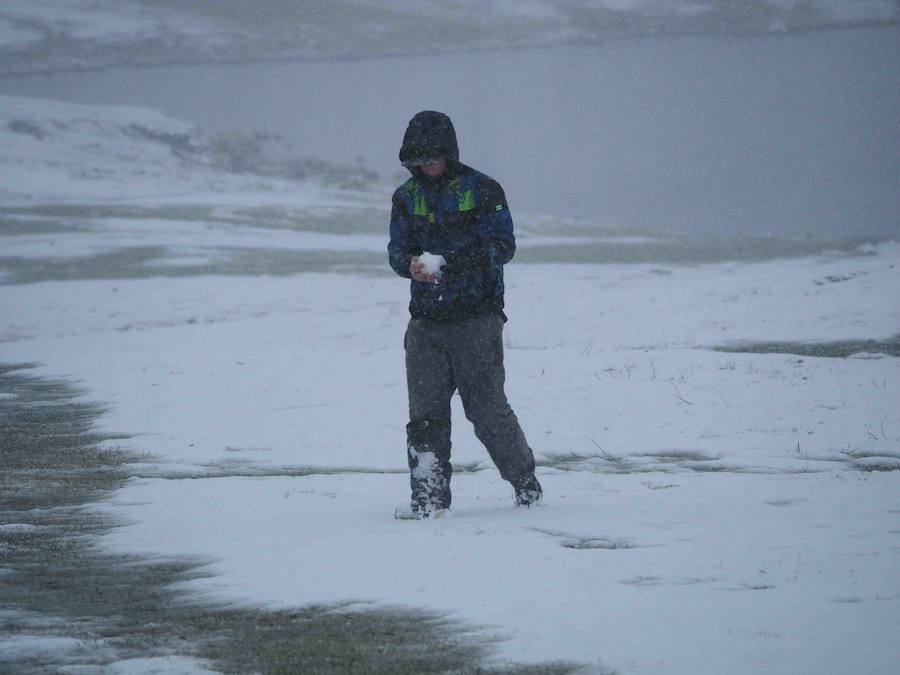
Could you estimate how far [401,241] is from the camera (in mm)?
5770

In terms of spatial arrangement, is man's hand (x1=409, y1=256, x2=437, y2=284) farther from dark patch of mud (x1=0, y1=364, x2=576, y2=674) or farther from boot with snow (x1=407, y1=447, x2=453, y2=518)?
dark patch of mud (x1=0, y1=364, x2=576, y2=674)

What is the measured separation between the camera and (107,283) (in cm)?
2838

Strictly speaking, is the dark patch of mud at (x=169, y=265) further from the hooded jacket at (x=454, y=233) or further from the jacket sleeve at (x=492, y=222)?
the jacket sleeve at (x=492, y=222)

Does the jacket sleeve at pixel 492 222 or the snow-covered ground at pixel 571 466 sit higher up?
the jacket sleeve at pixel 492 222

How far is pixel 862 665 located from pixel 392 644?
1.39m

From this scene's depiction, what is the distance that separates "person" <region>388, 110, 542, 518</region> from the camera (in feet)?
18.6

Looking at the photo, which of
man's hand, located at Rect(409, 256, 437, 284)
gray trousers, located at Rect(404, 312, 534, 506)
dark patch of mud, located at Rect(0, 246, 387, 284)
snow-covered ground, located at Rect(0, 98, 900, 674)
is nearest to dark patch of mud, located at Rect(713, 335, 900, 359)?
snow-covered ground, located at Rect(0, 98, 900, 674)

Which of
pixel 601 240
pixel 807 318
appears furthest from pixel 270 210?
pixel 807 318

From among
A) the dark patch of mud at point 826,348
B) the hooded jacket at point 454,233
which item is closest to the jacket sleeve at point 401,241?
the hooded jacket at point 454,233

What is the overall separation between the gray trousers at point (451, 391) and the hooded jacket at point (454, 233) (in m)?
0.09

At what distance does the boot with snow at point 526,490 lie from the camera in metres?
5.95

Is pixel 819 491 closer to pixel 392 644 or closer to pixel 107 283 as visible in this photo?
pixel 392 644

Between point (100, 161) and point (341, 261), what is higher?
point (100, 161)

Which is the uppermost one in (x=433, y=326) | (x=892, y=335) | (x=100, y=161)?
(x=100, y=161)
